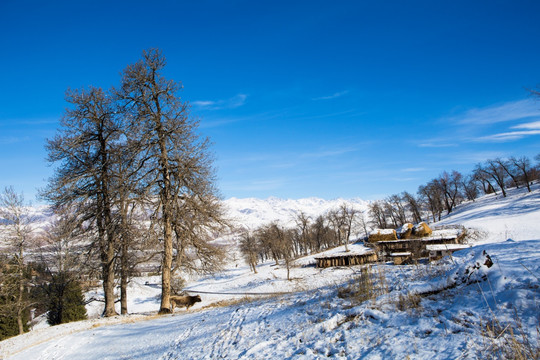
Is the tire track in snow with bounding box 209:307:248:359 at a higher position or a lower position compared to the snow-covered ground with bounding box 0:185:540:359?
lower

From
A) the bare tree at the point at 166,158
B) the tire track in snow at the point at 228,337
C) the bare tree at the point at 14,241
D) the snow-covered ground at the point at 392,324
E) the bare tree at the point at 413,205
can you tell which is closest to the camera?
the snow-covered ground at the point at 392,324

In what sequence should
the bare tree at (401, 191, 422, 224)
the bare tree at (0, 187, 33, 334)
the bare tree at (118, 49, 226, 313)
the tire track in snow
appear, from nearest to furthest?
the tire track in snow < the bare tree at (118, 49, 226, 313) < the bare tree at (0, 187, 33, 334) < the bare tree at (401, 191, 422, 224)

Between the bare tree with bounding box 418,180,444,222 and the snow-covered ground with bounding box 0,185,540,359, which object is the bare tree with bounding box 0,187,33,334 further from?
the bare tree with bounding box 418,180,444,222

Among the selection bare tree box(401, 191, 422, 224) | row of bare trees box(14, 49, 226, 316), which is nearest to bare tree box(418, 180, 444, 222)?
bare tree box(401, 191, 422, 224)

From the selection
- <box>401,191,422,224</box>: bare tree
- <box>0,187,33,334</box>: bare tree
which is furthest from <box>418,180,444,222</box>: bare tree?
<box>0,187,33,334</box>: bare tree

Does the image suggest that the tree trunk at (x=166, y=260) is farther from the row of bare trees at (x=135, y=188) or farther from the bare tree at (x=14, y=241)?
the bare tree at (x=14, y=241)

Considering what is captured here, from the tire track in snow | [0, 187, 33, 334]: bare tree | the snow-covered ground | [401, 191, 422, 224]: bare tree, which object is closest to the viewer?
the snow-covered ground

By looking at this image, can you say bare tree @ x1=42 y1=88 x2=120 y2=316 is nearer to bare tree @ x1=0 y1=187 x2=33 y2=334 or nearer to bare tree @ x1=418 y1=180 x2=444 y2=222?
bare tree @ x1=0 y1=187 x2=33 y2=334

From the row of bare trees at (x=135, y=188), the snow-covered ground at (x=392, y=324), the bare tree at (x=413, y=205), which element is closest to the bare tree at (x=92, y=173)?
the row of bare trees at (x=135, y=188)

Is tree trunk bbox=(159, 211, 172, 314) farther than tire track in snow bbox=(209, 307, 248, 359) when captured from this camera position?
Yes

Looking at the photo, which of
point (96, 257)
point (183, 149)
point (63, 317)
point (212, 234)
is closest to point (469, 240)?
point (212, 234)

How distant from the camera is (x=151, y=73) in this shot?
1168cm

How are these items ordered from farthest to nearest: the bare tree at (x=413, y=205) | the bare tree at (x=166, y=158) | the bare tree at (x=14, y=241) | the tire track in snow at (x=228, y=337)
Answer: the bare tree at (x=413, y=205) < the bare tree at (x=14, y=241) < the bare tree at (x=166, y=158) < the tire track in snow at (x=228, y=337)

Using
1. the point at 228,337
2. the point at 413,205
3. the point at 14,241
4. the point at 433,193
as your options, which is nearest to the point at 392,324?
the point at 228,337
